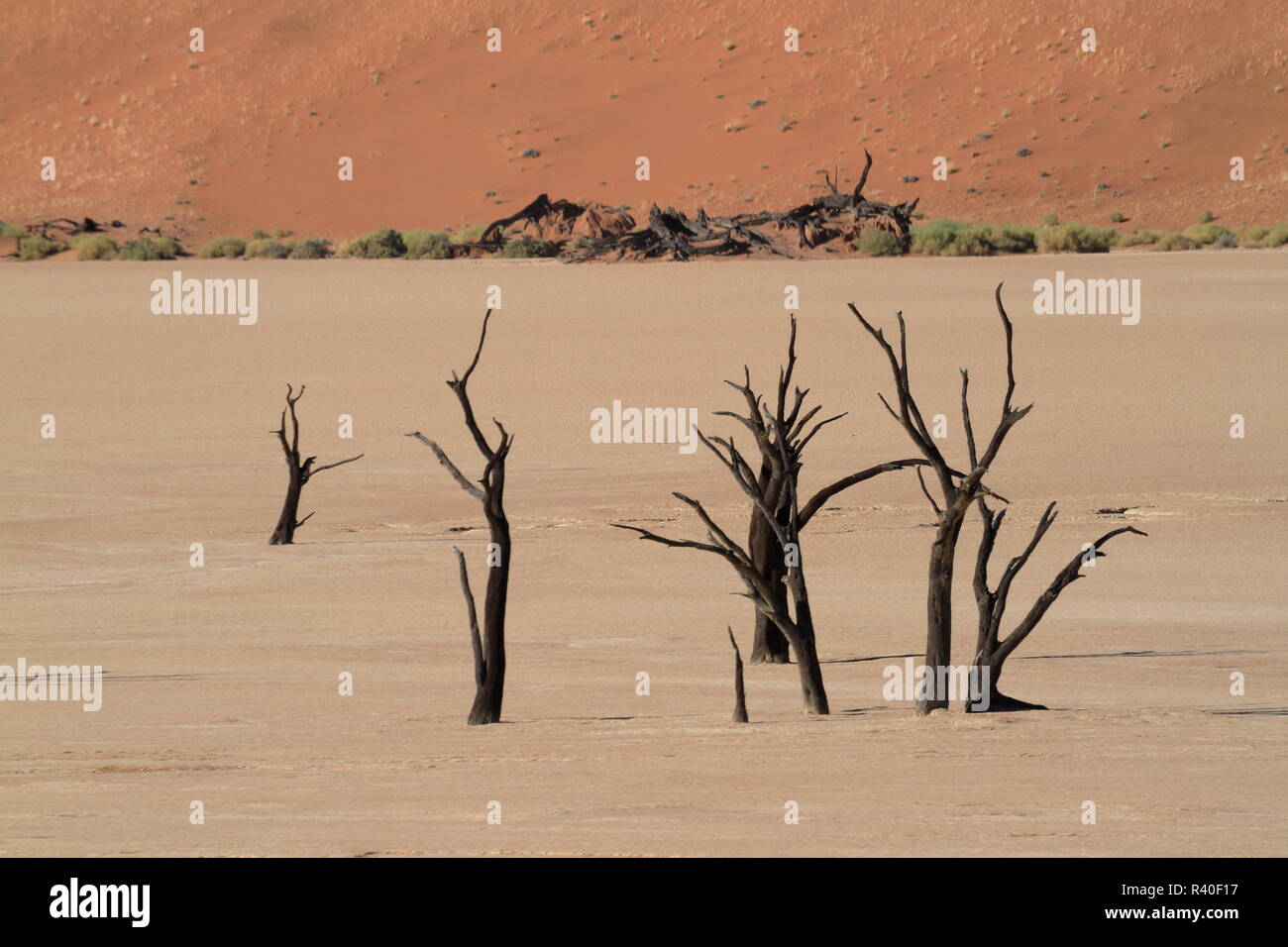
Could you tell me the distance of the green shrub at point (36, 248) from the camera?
42.8 metres

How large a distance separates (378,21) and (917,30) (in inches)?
753

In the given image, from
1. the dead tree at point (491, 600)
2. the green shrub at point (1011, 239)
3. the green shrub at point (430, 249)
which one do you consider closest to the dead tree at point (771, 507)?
the dead tree at point (491, 600)

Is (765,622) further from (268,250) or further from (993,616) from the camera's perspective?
(268,250)

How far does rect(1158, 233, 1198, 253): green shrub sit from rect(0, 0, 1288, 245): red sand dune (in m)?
6.12

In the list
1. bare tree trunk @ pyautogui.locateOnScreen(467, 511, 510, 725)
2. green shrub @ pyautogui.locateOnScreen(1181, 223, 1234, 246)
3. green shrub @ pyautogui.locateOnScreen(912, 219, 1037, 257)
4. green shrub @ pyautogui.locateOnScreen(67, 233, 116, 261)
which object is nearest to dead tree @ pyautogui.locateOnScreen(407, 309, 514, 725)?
bare tree trunk @ pyautogui.locateOnScreen(467, 511, 510, 725)

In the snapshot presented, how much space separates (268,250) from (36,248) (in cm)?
491

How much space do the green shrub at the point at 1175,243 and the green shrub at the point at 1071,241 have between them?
47.9 inches

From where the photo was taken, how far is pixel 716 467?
1822 centimetres

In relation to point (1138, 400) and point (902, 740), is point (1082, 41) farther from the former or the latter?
point (902, 740)

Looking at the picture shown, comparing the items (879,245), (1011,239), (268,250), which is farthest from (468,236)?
(1011,239)

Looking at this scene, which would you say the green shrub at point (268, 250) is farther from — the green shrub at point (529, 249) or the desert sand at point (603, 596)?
the desert sand at point (603, 596)

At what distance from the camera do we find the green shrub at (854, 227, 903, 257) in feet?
124

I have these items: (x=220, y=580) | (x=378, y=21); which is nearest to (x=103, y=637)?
(x=220, y=580)

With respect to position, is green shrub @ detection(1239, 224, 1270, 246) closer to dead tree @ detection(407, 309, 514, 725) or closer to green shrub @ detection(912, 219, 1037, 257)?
green shrub @ detection(912, 219, 1037, 257)
